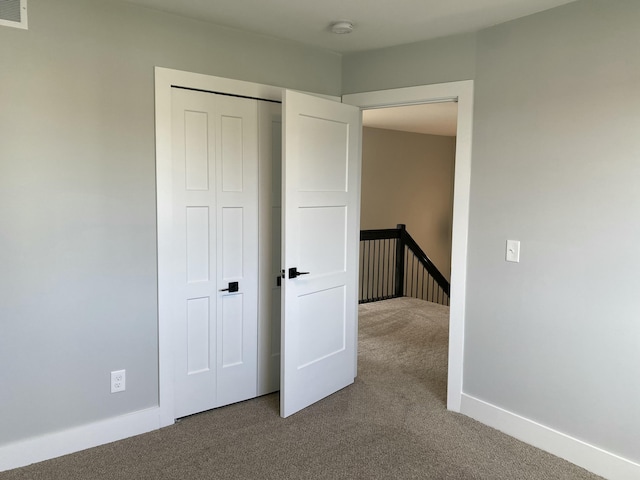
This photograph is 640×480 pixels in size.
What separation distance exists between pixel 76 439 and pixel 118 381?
354mm

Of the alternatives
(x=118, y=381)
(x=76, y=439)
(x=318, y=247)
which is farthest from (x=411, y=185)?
(x=76, y=439)

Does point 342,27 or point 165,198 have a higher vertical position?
point 342,27

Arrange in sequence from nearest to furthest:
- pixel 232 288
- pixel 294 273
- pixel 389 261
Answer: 1. pixel 294 273
2. pixel 232 288
3. pixel 389 261

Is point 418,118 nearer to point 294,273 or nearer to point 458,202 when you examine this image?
point 458,202

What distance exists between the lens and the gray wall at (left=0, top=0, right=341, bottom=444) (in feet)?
7.54

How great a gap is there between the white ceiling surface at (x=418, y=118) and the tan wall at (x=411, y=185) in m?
0.27

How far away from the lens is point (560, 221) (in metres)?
2.51

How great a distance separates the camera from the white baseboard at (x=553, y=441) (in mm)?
2324

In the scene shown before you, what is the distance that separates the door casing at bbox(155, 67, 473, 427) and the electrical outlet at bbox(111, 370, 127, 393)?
0.68 feet

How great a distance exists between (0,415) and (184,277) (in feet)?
3.75

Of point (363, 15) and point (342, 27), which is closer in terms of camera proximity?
point (363, 15)

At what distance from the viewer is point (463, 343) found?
9.95 feet

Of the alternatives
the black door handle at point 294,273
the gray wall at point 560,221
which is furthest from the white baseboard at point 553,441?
the black door handle at point 294,273

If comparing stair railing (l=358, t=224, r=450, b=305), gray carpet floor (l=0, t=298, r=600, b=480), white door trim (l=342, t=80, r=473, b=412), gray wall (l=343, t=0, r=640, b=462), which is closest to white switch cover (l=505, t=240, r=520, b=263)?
gray wall (l=343, t=0, r=640, b=462)
